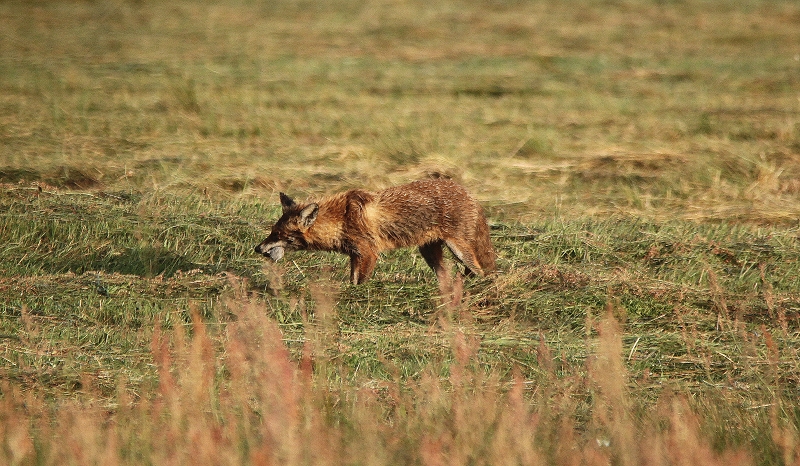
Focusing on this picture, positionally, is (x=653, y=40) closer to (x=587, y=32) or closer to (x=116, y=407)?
(x=587, y=32)

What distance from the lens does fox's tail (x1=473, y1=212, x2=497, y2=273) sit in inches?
297

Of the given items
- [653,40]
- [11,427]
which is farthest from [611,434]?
[653,40]

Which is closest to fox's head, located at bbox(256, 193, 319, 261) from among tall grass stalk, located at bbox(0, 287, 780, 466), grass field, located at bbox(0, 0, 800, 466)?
grass field, located at bbox(0, 0, 800, 466)

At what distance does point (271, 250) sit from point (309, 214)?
37cm

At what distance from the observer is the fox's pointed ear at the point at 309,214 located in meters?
7.38

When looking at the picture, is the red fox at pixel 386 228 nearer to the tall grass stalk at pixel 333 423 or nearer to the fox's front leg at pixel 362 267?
the fox's front leg at pixel 362 267

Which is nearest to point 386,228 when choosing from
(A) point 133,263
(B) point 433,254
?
(B) point 433,254

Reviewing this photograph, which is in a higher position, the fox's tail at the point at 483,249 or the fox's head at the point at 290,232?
the fox's head at the point at 290,232

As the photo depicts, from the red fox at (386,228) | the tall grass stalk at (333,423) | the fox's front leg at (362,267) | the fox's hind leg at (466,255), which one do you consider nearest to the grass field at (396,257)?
the tall grass stalk at (333,423)

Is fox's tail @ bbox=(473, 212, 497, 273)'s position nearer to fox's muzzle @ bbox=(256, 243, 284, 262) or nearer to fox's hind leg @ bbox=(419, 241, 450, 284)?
fox's hind leg @ bbox=(419, 241, 450, 284)

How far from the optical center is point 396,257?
8.32 metres

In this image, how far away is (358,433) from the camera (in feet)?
14.5

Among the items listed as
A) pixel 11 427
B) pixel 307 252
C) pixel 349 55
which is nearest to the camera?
pixel 11 427

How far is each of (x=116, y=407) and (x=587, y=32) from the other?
15.8 meters
